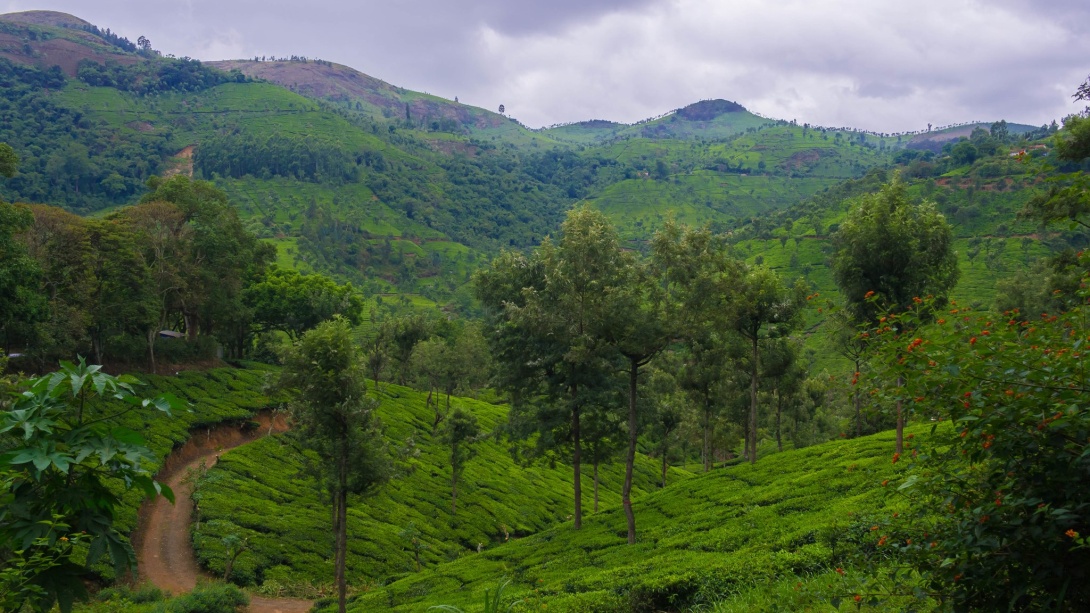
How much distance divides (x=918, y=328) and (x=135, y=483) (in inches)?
275

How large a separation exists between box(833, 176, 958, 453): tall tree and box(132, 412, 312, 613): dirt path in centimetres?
2743

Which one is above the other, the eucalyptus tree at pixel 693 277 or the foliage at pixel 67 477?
the eucalyptus tree at pixel 693 277

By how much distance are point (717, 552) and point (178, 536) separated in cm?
3077

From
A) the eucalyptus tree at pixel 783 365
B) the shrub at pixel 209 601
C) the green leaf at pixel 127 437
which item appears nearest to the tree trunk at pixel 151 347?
the shrub at pixel 209 601

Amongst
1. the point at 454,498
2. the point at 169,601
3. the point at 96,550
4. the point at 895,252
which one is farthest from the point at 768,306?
the point at 96,550

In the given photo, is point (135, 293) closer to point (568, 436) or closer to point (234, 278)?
point (234, 278)

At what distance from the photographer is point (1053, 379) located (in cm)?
544

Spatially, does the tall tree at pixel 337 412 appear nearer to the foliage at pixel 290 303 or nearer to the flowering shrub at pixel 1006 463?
the flowering shrub at pixel 1006 463

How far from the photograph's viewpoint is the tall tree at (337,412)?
2659 cm

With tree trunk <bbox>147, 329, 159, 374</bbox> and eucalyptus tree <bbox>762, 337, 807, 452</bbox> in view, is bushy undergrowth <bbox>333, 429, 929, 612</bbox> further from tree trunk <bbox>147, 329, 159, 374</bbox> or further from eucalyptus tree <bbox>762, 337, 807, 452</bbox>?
tree trunk <bbox>147, 329, 159, 374</bbox>

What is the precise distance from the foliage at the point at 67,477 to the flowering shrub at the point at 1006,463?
6348mm

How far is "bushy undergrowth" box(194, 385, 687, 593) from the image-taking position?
35688mm

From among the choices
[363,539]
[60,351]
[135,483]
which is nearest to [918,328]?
[135,483]

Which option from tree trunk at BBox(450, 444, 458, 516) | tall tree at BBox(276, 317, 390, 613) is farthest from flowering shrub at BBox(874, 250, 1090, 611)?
tree trunk at BBox(450, 444, 458, 516)
